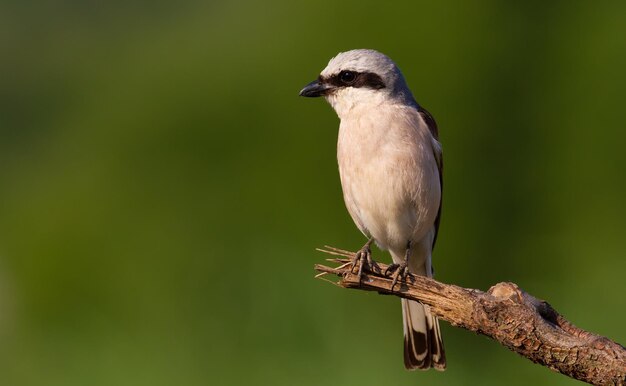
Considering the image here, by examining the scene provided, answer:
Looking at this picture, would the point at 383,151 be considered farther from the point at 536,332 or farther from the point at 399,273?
the point at 536,332

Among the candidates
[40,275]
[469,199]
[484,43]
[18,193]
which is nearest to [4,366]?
[40,275]

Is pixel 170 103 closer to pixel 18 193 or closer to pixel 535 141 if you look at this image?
pixel 18 193

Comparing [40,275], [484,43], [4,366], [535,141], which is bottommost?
[4,366]

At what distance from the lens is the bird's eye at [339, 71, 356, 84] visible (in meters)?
5.77

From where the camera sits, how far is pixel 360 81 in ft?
18.9

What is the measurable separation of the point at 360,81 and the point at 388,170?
0.57m

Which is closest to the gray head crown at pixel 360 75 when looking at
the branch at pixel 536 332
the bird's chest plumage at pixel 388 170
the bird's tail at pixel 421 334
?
the bird's chest plumage at pixel 388 170

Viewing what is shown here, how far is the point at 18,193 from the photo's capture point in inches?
577

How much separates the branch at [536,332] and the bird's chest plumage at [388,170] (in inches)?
42.5

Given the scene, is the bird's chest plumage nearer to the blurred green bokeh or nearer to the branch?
the branch

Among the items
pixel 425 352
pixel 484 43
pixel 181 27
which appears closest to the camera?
pixel 425 352

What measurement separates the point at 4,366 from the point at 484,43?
6928 millimetres

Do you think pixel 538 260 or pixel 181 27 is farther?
pixel 181 27

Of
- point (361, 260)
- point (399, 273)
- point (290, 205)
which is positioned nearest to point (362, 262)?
point (361, 260)
